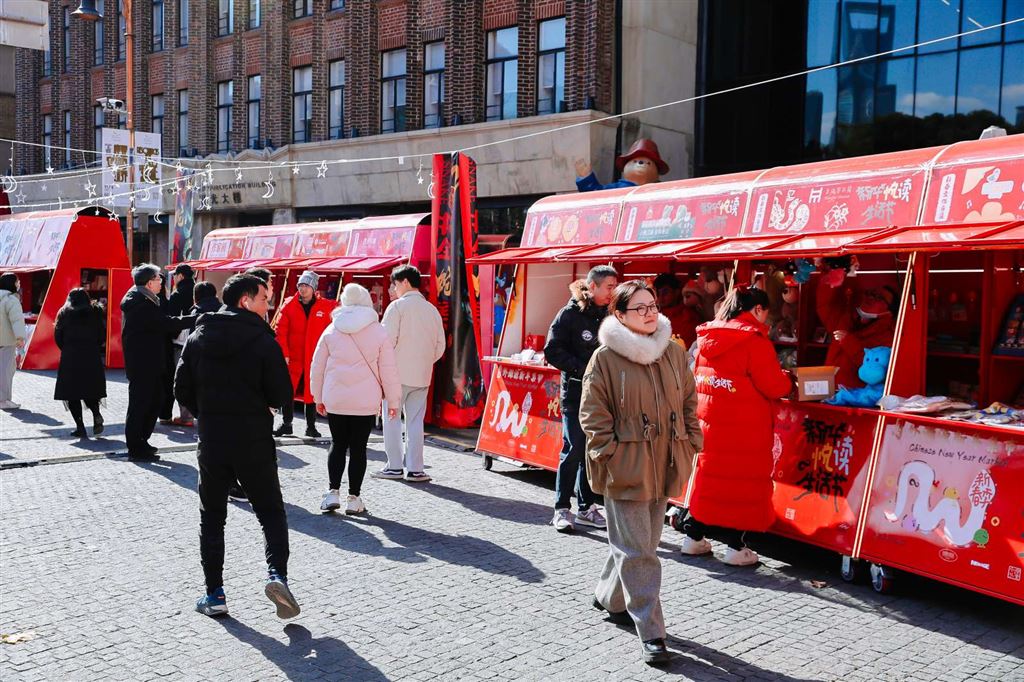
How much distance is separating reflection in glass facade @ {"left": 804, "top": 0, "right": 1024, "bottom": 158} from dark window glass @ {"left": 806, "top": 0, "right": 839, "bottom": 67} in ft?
0.06

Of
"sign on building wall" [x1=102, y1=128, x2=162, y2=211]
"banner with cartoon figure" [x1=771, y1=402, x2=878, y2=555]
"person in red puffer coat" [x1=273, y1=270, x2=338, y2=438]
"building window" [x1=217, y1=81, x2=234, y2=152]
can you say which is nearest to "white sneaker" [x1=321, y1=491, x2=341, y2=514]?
"banner with cartoon figure" [x1=771, y1=402, x2=878, y2=555]

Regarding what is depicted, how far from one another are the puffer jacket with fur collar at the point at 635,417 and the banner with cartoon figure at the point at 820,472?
6.49 ft

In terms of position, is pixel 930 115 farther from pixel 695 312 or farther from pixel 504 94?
pixel 695 312

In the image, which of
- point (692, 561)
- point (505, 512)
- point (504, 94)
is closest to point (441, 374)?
point (505, 512)

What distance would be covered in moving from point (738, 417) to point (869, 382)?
1239 mm

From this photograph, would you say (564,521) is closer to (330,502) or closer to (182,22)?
(330,502)

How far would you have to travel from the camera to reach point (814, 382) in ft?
22.5

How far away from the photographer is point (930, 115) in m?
17.7

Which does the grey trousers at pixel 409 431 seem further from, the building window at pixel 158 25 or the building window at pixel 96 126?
the building window at pixel 96 126

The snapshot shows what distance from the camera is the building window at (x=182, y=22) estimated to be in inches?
1207

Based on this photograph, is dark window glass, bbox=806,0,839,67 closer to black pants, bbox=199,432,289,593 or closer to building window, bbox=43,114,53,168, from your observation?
black pants, bbox=199,432,289,593

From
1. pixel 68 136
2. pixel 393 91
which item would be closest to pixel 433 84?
pixel 393 91

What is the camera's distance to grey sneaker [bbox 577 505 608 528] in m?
7.57

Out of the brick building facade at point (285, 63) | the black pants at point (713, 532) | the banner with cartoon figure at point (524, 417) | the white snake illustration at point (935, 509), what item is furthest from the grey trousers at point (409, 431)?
the brick building facade at point (285, 63)
